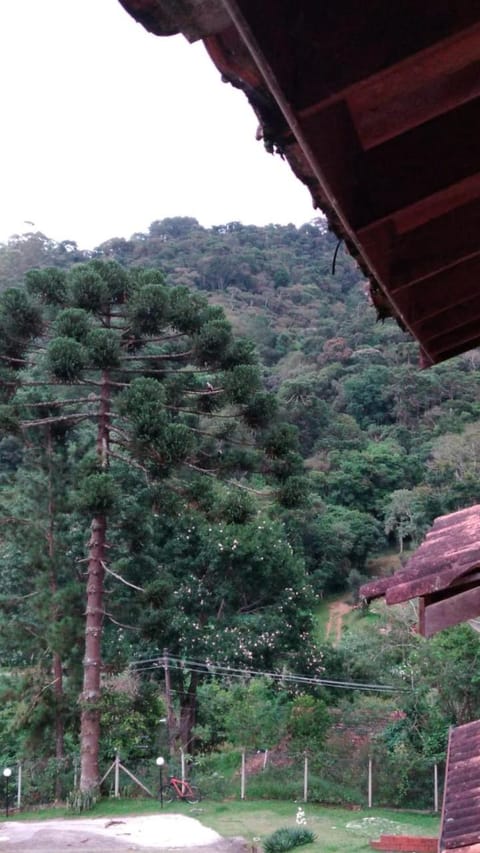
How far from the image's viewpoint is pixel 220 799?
44.3 feet

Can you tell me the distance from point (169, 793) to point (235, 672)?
9.21 feet

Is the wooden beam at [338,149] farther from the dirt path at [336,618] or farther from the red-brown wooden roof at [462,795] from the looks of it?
the dirt path at [336,618]

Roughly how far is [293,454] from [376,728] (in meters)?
6.35

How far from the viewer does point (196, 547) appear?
17109 millimetres

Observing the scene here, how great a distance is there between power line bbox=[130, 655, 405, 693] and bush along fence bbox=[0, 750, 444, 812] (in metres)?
1.52

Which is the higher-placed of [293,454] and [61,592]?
[293,454]

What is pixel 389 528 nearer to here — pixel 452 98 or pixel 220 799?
pixel 220 799

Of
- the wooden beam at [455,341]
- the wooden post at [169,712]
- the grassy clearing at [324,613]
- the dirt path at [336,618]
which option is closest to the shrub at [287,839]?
the wooden post at [169,712]

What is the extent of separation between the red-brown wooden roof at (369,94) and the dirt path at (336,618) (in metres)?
22.1

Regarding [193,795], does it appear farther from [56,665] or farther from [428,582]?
[428,582]

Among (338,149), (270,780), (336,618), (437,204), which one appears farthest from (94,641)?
(336,618)

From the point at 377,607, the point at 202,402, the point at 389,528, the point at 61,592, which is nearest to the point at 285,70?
the point at 202,402

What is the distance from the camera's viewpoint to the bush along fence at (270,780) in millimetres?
13211

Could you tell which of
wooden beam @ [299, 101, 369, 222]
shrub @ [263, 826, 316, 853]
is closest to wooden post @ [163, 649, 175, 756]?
shrub @ [263, 826, 316, 853]
